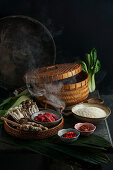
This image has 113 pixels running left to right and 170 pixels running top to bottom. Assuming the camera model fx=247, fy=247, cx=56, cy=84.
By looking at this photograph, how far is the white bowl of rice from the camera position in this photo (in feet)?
6.91

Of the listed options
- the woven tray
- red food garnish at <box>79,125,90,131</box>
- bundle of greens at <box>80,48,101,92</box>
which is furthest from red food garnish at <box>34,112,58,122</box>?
bundle of greens at <box>80,48,101,92</box>

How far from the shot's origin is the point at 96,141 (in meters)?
1.84

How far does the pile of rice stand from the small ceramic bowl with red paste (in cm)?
30

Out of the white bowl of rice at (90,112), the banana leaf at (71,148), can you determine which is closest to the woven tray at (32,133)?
the banana leaf at (71,148)

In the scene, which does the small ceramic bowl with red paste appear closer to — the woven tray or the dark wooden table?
the woven tray

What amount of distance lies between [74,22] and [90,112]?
4.78 feet

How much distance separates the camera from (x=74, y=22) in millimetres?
3205

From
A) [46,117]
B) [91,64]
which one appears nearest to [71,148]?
[46,117]

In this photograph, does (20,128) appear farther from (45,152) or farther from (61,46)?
(61,46)

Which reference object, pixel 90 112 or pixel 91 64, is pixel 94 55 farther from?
pixel 90 112

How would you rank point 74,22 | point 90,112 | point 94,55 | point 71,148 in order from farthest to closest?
point 74,22 < point 94,55 < point 90,112 < point 71,148

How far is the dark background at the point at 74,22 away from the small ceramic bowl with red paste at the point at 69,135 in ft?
5.24

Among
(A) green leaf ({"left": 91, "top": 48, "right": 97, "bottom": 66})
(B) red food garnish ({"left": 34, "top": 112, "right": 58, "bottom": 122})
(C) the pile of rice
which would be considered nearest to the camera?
(B) red food garnish ({"left": 34, "top": 112, "right": 58, "bottom": 122})

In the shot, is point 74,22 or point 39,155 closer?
point 39,155
